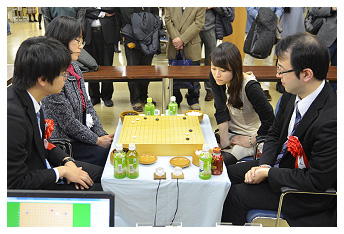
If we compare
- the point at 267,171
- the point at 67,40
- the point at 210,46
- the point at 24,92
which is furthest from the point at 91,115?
the point at 210,46

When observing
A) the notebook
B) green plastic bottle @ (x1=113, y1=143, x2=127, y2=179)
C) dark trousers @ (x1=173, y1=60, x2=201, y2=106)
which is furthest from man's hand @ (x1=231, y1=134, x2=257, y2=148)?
dark trousers @ (x1=173, y1=60, x2=201, y2=106)

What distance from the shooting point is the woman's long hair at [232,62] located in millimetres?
2539

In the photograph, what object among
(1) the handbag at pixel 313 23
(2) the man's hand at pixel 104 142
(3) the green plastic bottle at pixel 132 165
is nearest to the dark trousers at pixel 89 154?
(2) the man's hand at pixel 104 142

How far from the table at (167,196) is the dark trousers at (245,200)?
0.12m

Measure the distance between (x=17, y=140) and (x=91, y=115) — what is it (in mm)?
1184

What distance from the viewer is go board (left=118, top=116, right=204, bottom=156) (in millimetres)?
2135

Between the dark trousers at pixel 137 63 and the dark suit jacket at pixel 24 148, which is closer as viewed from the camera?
the dark suit jacket at pixel 24 148

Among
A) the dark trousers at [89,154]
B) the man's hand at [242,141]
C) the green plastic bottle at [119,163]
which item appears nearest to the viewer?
the green plastic bottle at [119,163]

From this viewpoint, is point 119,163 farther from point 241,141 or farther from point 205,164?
point 241,141

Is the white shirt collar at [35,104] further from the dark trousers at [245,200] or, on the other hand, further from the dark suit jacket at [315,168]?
the dark suit jacket at [315,168]

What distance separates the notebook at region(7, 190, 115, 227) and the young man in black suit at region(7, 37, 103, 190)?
598mm

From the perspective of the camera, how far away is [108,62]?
484 centimetres

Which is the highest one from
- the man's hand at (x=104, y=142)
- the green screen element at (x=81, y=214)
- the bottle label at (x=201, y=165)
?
the green screen element at (x=81, y=214)
